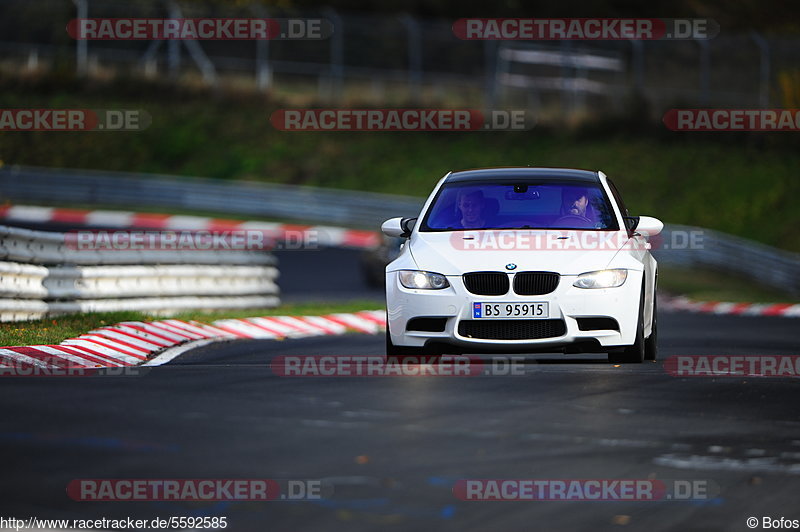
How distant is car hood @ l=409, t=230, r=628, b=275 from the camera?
39.0ft

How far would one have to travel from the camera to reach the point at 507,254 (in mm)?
11984

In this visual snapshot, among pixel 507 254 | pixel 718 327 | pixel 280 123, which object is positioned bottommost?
pixel 718 327

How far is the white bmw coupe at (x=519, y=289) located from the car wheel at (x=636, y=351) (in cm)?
1

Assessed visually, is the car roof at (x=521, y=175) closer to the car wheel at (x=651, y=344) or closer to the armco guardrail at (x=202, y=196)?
the car wheel at (x=651, y=344)

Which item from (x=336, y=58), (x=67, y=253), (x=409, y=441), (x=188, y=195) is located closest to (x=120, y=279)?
(x=67, y=253)

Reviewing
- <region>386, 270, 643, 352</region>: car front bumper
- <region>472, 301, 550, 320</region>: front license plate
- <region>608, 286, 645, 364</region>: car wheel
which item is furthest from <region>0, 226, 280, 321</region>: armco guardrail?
<region>608, 286, 645, 364</region>: car wheel

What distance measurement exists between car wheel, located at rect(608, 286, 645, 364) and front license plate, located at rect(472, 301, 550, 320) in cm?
81

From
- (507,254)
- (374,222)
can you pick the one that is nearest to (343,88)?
(374,222)

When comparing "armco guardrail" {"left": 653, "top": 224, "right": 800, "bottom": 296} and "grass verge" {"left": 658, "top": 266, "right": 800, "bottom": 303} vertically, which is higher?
"armco guardrail" {"left": 653, "top": 224, "right": 800, "bottom": 296}

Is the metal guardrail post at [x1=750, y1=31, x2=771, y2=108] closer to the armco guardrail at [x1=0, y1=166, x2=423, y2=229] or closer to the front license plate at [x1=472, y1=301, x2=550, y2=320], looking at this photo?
the armco guardrail at [x1=0, y1=166, x2=423, y2=229]

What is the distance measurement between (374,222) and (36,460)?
33.5 m

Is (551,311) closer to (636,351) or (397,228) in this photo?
(636,351)

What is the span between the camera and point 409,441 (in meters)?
8.35

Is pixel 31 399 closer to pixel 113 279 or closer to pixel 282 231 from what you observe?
pixel 113 279
